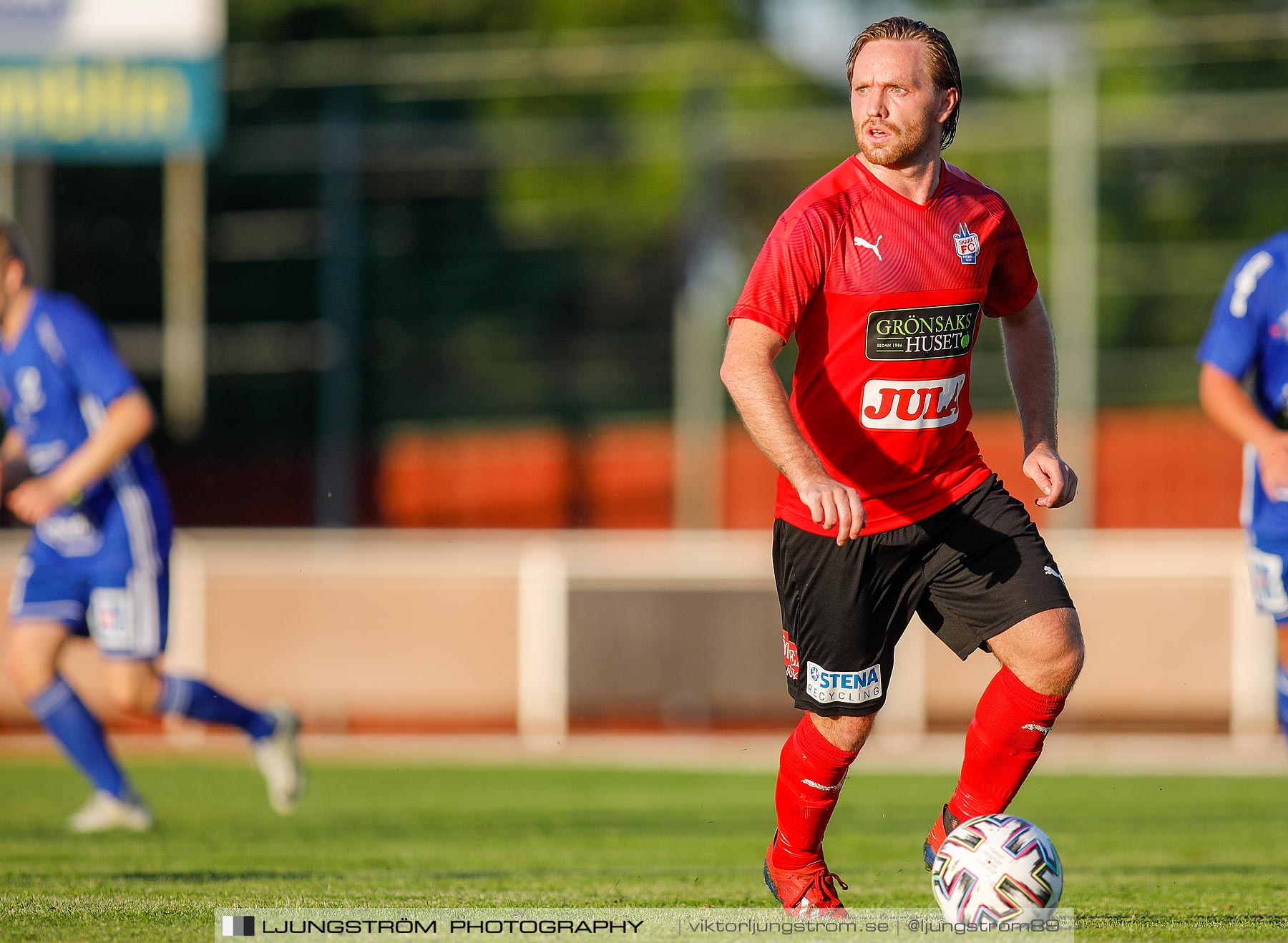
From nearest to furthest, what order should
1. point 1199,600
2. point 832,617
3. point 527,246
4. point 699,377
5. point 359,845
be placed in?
point 832,617 → point 359,845 → point 1199,600 → point 699,377 → point 527,246

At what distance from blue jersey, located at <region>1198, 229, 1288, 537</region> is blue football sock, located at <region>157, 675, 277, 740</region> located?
4519mm

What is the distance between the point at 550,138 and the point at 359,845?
47.5ft

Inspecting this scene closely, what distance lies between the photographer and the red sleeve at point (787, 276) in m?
4.50

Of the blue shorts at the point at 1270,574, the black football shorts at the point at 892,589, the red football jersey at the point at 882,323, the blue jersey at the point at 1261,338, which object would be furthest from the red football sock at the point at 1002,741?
the blue jersey at the point at 1261,338

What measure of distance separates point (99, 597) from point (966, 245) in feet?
14.3

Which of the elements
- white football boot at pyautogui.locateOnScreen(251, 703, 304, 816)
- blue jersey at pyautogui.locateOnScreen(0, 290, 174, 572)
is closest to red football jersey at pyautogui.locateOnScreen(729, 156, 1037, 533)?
blue jersey at pyautogui.locateOnScreen(0, 290, 174, 572)

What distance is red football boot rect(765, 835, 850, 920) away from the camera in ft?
15.6

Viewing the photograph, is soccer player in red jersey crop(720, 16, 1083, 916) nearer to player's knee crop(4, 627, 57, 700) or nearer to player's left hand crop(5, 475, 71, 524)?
player's left hand crop(5, 475, 71, 524)

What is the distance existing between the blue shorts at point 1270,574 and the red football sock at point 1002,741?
5.50 feet

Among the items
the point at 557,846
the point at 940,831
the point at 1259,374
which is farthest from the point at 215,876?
the point at 1259,374

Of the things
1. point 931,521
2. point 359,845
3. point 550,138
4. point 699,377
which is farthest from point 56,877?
point 550,138

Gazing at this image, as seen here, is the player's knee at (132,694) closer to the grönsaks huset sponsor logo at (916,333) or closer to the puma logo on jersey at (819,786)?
the puma logo on jersey at (819,786)

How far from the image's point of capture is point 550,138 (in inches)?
810

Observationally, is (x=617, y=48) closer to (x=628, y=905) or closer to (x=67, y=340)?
(x=67, y=340)
